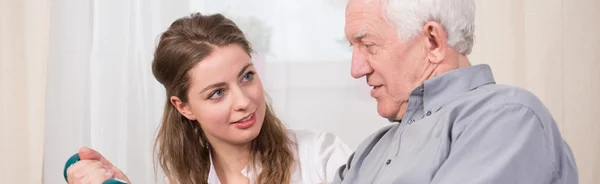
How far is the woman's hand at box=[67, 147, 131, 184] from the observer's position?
1.90m

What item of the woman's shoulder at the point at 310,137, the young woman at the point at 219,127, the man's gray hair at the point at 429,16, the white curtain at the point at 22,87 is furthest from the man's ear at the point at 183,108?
the man's gray hair at the point at 429,16

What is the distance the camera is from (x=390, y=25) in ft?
4.88

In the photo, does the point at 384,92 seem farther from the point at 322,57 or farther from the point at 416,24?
the point at 322,57

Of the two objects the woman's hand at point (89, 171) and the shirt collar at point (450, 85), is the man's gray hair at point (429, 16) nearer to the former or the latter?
the shirt collar at point (450, 85)

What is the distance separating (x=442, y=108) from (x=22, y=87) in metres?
1.76

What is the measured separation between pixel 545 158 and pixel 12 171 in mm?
2015

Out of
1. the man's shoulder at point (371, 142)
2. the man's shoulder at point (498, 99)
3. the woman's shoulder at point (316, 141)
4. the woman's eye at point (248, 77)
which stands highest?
the woman's eye at point (248, 77)

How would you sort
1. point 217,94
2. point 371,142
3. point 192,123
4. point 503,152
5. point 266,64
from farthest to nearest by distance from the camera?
1. point 266,64
2. point 192,123
3. point 217,94
4. point 371,142
5. point 503,152

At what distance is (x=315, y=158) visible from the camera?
2188 mm

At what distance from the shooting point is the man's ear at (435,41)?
1.46m

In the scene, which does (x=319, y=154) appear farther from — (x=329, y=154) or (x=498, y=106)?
(x=498, y=106)

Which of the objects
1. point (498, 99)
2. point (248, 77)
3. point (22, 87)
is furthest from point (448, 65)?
point (22, 87)

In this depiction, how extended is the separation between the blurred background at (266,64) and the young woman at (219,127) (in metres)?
0.38

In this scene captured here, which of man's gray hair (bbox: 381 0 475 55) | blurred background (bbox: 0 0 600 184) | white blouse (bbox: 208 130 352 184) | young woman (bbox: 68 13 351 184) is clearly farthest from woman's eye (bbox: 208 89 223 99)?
man's gray hair (bbox: 381 0 475 55)
